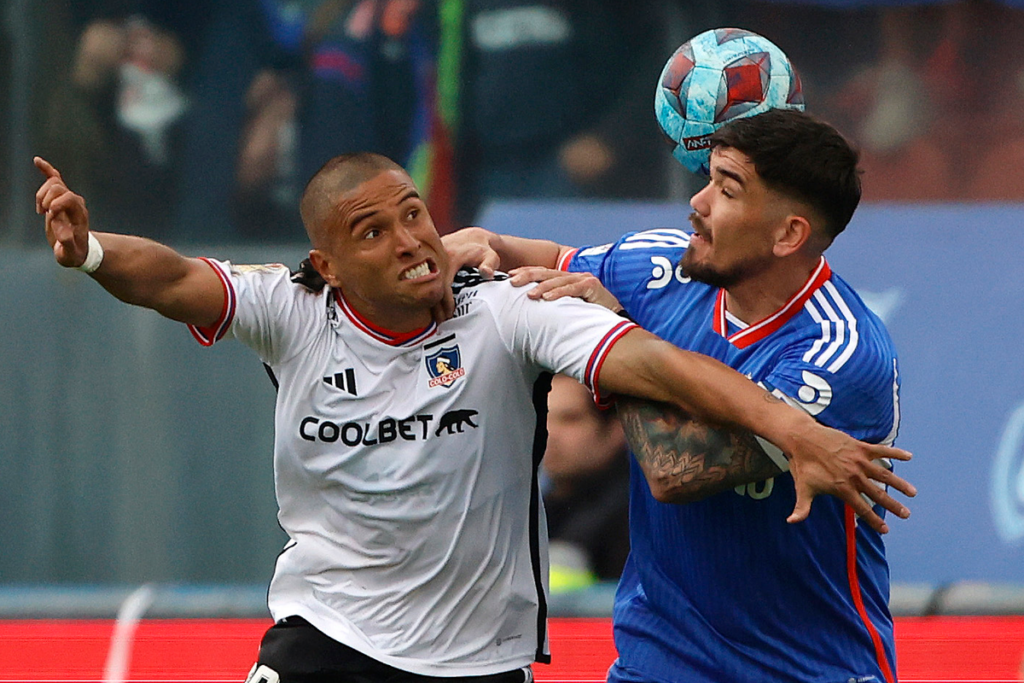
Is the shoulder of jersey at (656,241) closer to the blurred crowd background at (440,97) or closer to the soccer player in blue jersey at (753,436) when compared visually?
the soccer player in blue jersey at (753,436)

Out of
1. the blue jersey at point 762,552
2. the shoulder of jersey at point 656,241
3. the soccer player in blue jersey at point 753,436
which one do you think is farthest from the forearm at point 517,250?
the blue jersey at point 762,552

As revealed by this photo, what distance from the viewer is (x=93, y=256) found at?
3.46 meters

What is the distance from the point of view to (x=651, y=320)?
379cm

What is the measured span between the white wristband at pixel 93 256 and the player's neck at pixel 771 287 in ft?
4.70

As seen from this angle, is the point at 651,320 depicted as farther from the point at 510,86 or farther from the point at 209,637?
→ the point at 510,86

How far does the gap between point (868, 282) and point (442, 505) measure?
4199mm

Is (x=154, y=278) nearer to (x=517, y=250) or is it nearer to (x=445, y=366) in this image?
(x=445, y=366)

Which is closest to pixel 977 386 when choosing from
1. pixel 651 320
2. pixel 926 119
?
pixel 926 119

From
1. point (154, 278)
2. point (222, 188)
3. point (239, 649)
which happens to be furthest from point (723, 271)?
point (222, 188)

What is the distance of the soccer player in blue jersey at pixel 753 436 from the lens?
3.41 m

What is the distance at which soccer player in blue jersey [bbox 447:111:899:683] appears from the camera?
3406 millimetres

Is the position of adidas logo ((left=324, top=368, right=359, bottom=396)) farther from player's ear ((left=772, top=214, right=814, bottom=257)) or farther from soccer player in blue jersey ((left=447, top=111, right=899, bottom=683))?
player's ear ((left=772, top=214, right=814, bottom=257))

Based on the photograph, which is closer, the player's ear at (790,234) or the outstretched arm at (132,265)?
the outstretched arm at (132,265)

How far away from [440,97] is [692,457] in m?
4.46
